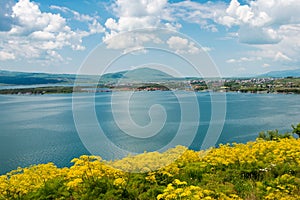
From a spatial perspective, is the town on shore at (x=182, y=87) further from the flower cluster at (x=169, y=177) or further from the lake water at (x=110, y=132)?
the flower cluster at (x=169, y=177)

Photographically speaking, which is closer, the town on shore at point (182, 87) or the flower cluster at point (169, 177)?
the flower cluster at point (169, 177)

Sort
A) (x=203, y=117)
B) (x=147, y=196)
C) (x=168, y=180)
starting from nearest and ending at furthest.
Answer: (x=147, y=196), (x=168, y=180), (x=203, y=117)

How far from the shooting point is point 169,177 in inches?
224

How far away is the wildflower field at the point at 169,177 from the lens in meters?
4.84

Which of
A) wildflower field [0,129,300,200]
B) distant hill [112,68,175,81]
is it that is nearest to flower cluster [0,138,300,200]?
wildflower field [0,129,300,200]

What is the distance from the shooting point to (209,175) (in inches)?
233

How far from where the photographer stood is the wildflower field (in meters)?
4.84

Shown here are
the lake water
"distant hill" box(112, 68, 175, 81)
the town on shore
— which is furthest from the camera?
the lake water

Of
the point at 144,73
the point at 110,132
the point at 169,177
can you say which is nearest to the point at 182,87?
the point at 144,73

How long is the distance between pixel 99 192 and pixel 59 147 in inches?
1048

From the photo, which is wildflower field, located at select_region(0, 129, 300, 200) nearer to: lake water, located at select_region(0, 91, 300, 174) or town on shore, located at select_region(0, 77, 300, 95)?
town on shore, located at select_region(0, 77, 300, 95)

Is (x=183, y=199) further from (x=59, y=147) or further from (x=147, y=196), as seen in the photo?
(x=59, y=147)

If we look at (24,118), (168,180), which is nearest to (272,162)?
(168,180)

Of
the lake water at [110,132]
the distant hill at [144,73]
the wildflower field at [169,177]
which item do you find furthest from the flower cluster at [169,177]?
the lake water at [110,132]
